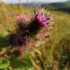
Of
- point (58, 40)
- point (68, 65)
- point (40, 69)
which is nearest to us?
point (40, 69)

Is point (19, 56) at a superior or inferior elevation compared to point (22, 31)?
inferior

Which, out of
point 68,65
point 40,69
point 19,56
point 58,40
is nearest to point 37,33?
point 19,56

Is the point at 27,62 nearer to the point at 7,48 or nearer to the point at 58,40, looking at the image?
the point at 7,48

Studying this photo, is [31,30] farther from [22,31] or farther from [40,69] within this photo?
[40,69]

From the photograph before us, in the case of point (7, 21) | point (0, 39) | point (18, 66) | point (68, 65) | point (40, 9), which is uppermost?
point (40, 9)

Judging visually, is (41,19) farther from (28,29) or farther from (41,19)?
(28,29)

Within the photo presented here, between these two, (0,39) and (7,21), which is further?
(7,21)

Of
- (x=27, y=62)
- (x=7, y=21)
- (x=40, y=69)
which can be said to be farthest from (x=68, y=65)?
(x=27, y=62)

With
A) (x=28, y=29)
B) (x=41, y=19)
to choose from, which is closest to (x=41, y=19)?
(x=41, y=19)

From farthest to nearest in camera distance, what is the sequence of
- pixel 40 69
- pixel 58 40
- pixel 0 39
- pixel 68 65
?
pixel 58 40 < pixel 68 65 < pixel 40 69 < pixel 0 39
